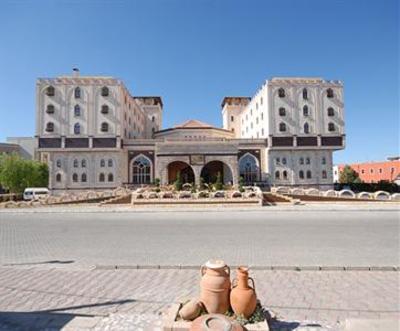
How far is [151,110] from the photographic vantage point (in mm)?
63219

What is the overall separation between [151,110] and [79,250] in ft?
184

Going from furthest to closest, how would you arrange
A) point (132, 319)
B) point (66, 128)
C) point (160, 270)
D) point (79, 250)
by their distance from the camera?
1. point (66, 128)
2. point (79, 250)
3. point (160, 270)
4. point (132, 319)

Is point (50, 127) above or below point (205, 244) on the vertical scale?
above

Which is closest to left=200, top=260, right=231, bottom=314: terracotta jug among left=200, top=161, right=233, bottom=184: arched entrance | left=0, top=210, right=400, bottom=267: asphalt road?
left=0, top=210, right=400, bottom=267: asphalt road

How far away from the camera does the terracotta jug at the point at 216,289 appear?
13.5 ft

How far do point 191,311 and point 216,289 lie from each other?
0.44 meters

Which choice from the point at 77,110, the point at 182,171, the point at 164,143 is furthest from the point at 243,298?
the point at 77,110

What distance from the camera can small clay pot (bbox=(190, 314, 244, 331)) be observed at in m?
3.57

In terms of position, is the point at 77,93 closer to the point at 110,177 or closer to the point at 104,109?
the point at 104,109

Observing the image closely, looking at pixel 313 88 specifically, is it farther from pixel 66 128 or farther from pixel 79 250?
pixel 79 250

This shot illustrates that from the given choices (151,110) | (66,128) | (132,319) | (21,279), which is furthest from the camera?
(151,110)

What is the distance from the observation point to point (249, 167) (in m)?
43.4

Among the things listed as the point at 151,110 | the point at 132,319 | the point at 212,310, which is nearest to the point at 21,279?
the point at 132,319

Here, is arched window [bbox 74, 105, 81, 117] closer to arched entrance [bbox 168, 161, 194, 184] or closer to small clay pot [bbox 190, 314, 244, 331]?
arched entrance [bbox 168, 161, 194, 184]
